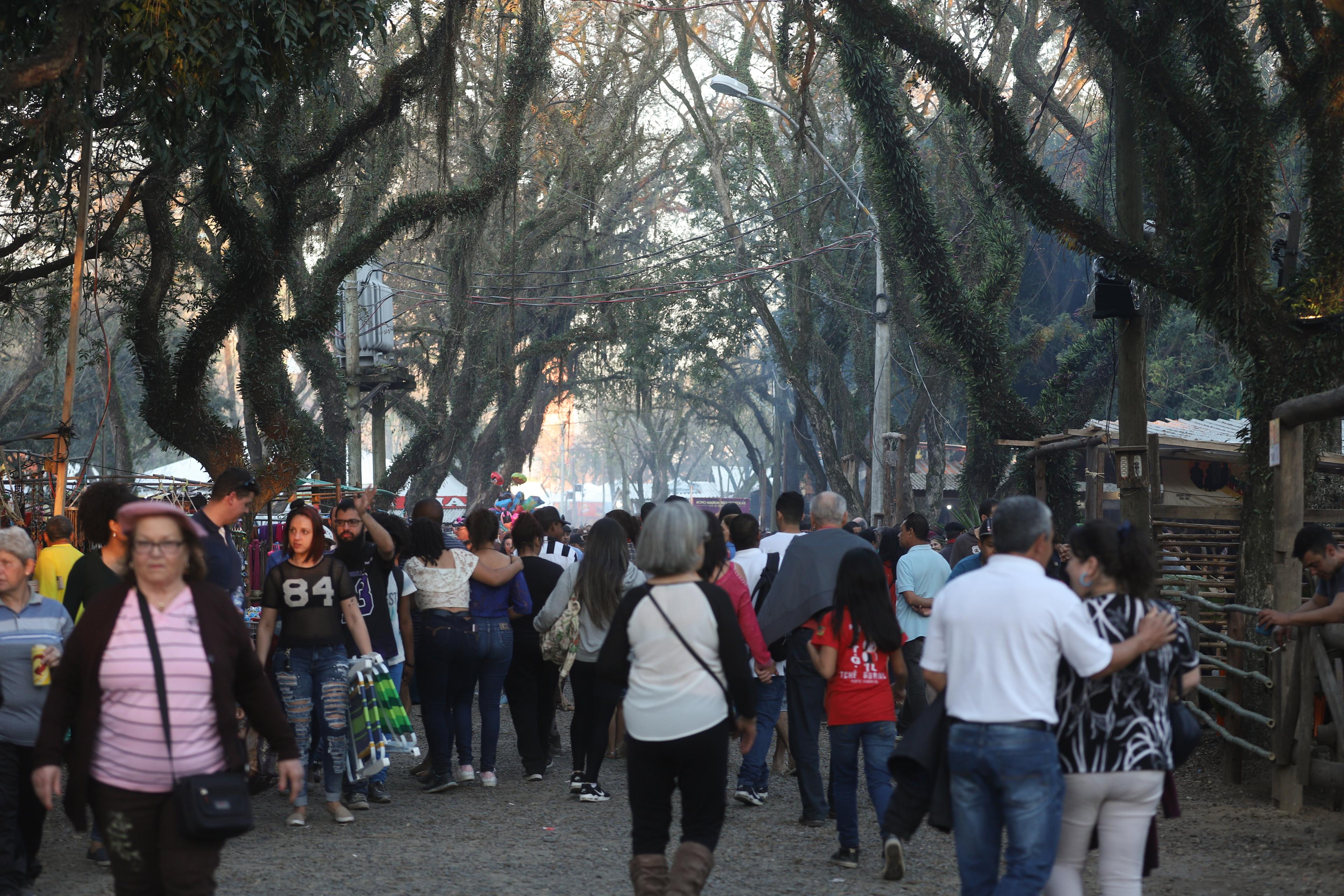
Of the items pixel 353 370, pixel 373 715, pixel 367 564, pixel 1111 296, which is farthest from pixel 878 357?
pixel 373 715

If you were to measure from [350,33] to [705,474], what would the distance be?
299 ft

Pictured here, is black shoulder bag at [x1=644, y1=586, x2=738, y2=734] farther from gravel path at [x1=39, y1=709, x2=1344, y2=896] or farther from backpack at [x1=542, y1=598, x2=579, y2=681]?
backpack at [x1=542, y1=598, x2=579, y2=681]

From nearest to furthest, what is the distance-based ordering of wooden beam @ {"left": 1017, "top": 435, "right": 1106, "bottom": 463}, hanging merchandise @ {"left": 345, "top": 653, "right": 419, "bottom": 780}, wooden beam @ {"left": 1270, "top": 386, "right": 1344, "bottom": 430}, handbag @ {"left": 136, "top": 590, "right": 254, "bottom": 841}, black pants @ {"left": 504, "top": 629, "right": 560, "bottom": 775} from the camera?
handbag @ {"left": 136, "top": 590, "right": 254, "bottom": 841}, hanging merchandise @ {"left": 345, "top": 653, "right": 419, "bottom": 780}, wooden beam @ {"left": 1270, "top": 386, "right": 1344, "bottom": 430}, black pants @ {"left": 504, "top": 629, "right": 560, "bottom": 775}, wooden beam @ {"left": 1017, "top": 435, "right": 1106, "bottom": 463}

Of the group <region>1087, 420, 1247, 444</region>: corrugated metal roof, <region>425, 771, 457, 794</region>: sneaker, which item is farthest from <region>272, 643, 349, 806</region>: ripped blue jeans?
<region>1087, 420, 1247, 444</region>: corrugated metal roof

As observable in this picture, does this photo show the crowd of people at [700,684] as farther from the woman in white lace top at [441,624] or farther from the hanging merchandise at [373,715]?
the woman in white lace top at [441,624]

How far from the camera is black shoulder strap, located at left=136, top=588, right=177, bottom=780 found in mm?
3865

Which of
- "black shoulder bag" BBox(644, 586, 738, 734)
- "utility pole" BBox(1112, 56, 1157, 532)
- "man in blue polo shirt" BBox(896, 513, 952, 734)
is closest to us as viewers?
"black shoulder bag" BBox(644, 586, 738, 734)

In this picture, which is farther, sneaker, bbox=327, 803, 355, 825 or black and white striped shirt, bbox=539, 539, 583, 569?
black and white striped shirt, bbox=539, 539, 583, 569

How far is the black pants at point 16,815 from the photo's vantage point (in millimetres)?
5469

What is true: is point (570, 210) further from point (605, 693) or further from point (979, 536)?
point (605, 693)

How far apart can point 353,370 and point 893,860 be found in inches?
663

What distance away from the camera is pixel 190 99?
32.0 ft

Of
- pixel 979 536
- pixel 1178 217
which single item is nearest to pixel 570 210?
pixel 1178 217

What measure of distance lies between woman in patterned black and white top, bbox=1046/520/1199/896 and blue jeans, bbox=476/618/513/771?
15.7 ft
